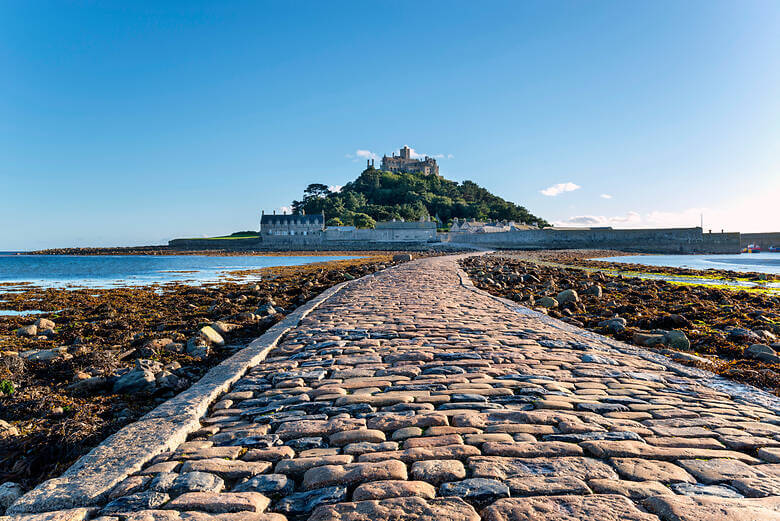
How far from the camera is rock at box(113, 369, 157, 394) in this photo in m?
4.23

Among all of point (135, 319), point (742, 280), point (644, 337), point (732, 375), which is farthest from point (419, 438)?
point (742, 280)

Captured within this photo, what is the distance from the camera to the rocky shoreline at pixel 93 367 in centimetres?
316

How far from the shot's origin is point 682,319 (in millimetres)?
7609

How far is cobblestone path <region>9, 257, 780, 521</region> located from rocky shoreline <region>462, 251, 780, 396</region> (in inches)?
53.4

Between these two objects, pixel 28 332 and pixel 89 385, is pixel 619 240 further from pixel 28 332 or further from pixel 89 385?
pixel 89 385

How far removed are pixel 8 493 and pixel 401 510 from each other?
7.32 feet

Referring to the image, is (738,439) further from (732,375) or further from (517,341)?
(517,341)

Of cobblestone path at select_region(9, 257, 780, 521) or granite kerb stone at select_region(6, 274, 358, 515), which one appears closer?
cobblestone path at select_region(9, 257, 780, 521)

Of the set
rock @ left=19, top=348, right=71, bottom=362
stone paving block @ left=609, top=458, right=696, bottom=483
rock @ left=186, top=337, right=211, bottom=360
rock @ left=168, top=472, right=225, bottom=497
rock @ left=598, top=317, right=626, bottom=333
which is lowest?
rock @ left=19, top=348, right=71, bottom=362

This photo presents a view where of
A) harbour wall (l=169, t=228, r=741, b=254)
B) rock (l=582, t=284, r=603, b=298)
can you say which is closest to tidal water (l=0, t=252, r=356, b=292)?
rock (l=582, t=284, r=603, b=298)

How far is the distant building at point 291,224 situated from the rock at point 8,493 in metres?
85.7

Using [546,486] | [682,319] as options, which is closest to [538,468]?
[546,486]

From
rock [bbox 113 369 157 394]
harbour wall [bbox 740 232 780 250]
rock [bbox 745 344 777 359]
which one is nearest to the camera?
rock [bbox 113 369 157 394]

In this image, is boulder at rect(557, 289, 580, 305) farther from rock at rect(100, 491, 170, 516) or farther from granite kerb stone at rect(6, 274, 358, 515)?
rock at rect(100, 491, 170, 516)
